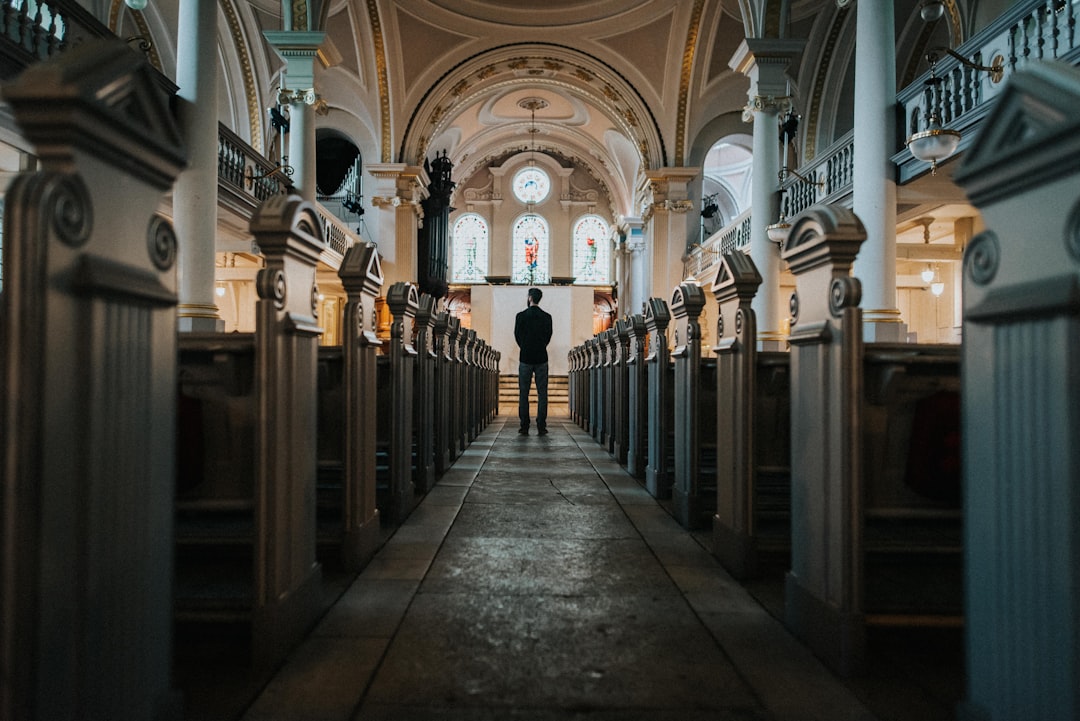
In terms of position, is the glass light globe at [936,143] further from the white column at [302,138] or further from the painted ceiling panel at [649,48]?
the painted ceiling panel at [649,48]

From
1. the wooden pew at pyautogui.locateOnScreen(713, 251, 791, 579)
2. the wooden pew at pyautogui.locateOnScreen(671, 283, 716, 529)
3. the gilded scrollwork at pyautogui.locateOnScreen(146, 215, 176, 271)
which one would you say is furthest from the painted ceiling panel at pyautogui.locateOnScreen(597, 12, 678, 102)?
the gilded scrollwork at pyautogui.locateOnScreen(146, 215, 176, 271)

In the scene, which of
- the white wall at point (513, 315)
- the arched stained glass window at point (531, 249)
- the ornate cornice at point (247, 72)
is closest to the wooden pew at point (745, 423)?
the ornate cornice at point (247, 72)

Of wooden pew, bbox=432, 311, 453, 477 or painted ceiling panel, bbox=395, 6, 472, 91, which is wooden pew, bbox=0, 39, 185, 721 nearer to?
wooden pew, bbox=432, 311, 453, 477

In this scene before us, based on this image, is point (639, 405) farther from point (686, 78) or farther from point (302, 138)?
point (686, 78)

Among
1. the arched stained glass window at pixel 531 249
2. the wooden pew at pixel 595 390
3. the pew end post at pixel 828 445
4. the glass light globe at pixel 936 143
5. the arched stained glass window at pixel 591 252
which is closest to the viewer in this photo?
the pew end post at pixel 828 445

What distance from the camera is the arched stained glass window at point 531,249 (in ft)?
82.7

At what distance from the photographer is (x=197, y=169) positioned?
6.02m

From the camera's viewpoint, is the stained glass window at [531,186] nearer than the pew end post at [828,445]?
No

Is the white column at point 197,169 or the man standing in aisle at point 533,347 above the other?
the white column at point 197,169

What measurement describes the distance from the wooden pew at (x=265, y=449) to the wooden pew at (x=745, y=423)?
4.59ft

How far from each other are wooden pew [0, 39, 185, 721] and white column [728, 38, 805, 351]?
26.4ft

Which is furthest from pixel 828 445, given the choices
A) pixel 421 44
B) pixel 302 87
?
pixel 421 44

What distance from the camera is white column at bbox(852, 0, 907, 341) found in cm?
600

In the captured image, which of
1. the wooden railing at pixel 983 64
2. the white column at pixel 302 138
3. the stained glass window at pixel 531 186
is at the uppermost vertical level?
the stained glass window at pixel 531 186
